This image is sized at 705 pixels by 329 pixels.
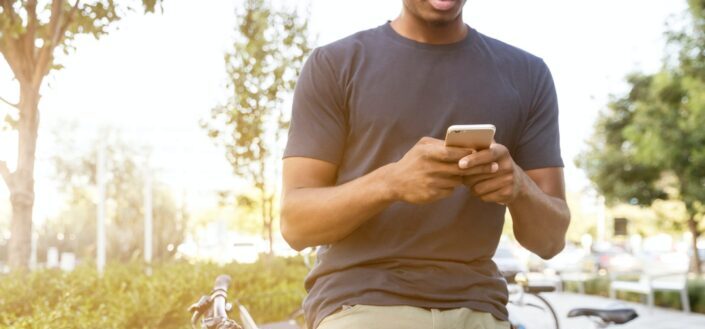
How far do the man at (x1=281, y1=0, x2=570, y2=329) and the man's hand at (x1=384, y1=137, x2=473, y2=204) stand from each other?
0.02 metres

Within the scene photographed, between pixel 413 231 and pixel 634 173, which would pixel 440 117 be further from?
pixel 634 173

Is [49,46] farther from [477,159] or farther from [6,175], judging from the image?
[477,159]

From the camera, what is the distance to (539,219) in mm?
2014

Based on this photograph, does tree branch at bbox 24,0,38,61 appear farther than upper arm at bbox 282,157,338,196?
Yes

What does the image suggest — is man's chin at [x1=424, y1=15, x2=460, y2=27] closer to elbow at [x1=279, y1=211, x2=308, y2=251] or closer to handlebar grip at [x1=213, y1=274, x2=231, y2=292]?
elbow at [x1=279, y1=211, x2=308, y2=251]

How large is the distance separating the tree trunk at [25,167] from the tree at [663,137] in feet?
55.9

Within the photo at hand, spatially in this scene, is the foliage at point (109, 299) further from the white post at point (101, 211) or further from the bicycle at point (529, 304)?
the white post at point (101, 211)

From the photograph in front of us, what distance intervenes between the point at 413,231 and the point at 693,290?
19.2 meters

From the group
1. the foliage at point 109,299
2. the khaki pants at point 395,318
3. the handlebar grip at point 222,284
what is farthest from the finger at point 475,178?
the foliage at point 109,299

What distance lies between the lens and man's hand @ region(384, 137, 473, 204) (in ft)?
5.46

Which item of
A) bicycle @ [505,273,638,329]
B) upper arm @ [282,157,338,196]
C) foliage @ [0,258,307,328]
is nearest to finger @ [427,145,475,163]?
upper arm @ [282,157,338,196]

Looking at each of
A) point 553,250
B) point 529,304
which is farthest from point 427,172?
point 529,304

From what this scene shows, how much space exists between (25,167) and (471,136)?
226 inches

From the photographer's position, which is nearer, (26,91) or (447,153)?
(447,153)
